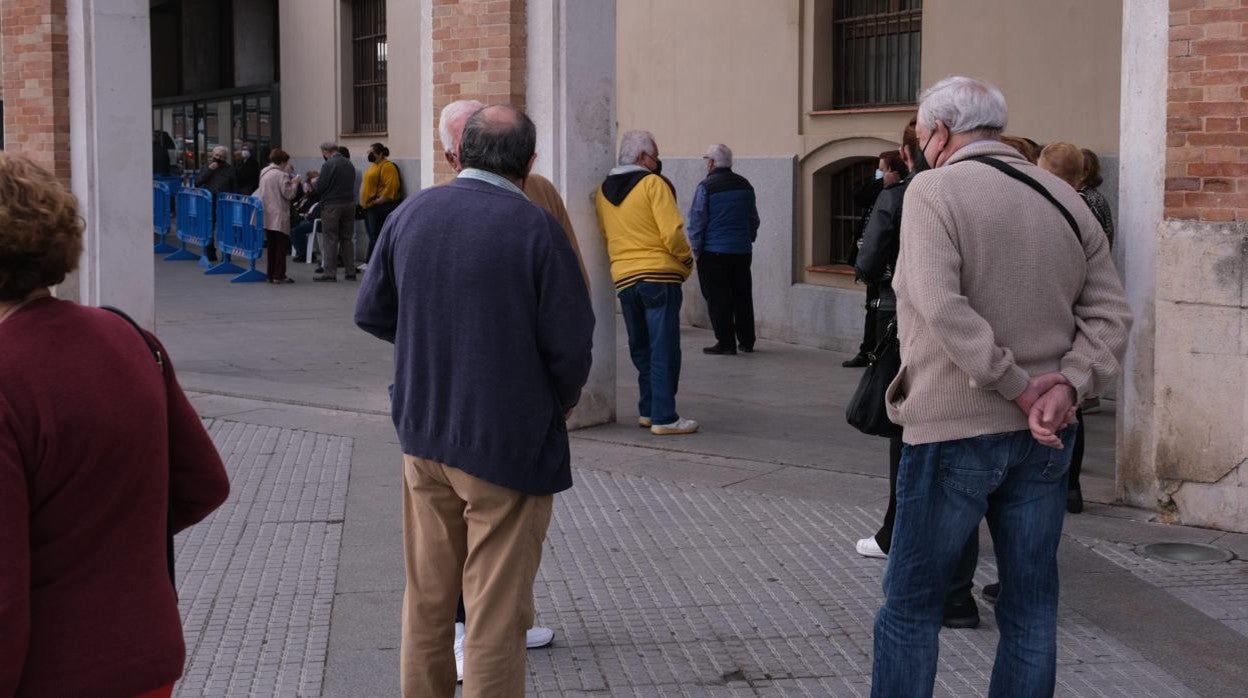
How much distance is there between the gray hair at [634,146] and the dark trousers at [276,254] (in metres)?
11.4

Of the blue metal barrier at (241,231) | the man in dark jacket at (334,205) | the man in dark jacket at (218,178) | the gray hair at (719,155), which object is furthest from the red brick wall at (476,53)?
the man in dark jacket at (218,178)

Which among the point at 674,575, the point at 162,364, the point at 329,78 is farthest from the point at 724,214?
the point at 329,78

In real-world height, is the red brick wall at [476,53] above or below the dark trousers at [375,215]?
above

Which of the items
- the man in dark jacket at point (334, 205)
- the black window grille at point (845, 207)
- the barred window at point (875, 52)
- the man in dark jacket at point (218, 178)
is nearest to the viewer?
the barred window at point (875, 52)

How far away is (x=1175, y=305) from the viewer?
264 inches

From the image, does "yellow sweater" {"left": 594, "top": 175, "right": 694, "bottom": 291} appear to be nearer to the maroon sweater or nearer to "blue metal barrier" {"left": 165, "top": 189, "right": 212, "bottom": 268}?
the maroon sweater

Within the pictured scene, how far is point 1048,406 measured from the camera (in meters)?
3.57

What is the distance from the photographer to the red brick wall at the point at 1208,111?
6461mm

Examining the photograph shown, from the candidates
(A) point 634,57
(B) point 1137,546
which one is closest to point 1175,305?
(B) point 1137,546

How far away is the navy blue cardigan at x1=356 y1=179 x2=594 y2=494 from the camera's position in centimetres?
376

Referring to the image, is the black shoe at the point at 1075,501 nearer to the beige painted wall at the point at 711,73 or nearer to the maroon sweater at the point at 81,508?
the maroon sweater at the point at 81,508

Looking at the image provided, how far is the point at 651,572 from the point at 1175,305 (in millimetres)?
2646

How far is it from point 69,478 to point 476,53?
689cm

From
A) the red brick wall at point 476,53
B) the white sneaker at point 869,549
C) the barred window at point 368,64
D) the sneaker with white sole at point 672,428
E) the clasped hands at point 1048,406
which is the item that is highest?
the barred window at point 368,64
